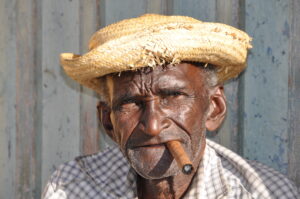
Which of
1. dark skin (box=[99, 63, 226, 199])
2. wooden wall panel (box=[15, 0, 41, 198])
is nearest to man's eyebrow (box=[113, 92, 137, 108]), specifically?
dark skin (box=[99, 63, 226, 199])

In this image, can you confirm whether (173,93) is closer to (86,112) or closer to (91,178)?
(91,178)

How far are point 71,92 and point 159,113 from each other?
86 centimetres

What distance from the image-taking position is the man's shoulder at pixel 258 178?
86.3 inches

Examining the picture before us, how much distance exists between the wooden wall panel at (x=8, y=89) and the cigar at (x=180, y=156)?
1.20m

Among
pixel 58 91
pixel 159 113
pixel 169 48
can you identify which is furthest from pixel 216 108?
pixel 58 91

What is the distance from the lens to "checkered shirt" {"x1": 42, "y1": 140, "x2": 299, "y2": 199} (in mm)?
2209

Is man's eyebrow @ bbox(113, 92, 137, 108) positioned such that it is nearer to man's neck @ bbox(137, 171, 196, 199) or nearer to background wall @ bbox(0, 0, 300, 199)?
man's neck @ bbox(137, 171, 196, 199)

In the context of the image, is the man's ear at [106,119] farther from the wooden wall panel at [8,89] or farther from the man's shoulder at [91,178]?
the wooden wall panel at [8,89]

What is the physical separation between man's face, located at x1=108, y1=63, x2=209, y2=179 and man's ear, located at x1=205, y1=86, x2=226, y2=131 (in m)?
0.10

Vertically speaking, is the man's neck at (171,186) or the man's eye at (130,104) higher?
the man's eye at (130,104)

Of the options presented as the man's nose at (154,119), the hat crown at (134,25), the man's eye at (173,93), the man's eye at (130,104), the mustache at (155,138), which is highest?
the hat crown at (134,25)

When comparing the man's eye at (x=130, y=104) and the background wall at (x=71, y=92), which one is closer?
the man's eye at (x=130, y=104)

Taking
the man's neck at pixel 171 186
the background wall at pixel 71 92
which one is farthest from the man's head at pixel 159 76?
the background wall at pixel 71 92

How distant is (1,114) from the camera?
2922 mm
